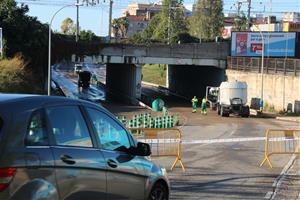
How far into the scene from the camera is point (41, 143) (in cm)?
511

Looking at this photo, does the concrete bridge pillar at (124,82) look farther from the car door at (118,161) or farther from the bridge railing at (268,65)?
the car door at (118,161)

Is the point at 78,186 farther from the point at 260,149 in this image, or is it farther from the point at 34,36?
the point at 34,36

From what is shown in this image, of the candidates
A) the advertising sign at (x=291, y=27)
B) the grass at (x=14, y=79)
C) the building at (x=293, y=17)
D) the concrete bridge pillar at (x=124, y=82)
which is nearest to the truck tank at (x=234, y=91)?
the concrete bridge pillar at (x=124, y=82)

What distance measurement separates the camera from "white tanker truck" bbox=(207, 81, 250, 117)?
50.2m

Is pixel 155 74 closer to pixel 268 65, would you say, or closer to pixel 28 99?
pixel 268 65

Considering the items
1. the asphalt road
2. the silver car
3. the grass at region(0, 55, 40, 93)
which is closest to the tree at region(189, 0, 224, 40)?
the grass at region(0, 55, 40, 93)

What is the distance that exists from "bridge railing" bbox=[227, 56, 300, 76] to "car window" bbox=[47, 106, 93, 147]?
49.1m

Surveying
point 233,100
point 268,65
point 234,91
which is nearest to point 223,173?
point 233,100

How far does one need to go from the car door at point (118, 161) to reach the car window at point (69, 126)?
205 mm

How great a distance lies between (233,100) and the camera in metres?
50.7

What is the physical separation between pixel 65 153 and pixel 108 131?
112cm

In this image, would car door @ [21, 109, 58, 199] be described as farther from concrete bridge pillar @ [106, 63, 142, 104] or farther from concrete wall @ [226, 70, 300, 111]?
concrete bridge pillar @ [106, 63, 142, 104]

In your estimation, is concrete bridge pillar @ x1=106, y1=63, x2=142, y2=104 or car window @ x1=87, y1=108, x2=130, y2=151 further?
concrete bridge pillar @ x1=106, y1=63, x2=142, y2=104

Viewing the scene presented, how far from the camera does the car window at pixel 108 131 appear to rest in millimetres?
6102
